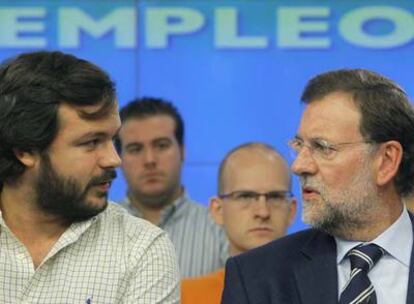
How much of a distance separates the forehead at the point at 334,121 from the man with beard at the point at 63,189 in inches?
23.1

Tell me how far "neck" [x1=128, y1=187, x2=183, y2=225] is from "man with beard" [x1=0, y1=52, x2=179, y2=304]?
224 cm

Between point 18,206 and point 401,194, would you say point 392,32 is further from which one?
point 18,206

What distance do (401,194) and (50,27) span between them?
355 cm

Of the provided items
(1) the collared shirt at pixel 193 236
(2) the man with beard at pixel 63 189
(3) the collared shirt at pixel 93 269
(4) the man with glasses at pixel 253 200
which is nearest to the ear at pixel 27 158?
(2) the man with beard at pixel 63 189

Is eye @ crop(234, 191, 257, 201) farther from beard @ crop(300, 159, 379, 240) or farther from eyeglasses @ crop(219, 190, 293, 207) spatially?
beard @ crop(300, 159, 379, 240)

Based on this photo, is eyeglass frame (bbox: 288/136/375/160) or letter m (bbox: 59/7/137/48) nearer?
→ eyeglass frame (bbox: 288/136/375/160)

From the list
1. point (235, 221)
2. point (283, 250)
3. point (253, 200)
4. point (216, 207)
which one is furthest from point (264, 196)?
point (283, 250)

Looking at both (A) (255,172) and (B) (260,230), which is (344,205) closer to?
(B) (260,230)

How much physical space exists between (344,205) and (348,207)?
15mm

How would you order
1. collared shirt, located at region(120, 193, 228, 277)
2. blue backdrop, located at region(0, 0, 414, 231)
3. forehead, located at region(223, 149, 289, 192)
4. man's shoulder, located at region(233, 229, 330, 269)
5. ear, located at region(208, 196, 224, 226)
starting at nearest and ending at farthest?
man's shoulder, located at region(233, 229, 330, 269) < forehead, located at region(223, 149, 289, 192) < ear, located at region(208, 196, 224, 226) < collared shirt, located at region(120, 193, 228, 277) < blue backdrop, located at region(0, 0, 414, 231)

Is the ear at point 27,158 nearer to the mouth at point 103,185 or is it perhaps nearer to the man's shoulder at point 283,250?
the mouth at point 103,185

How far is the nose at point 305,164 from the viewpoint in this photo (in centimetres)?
370

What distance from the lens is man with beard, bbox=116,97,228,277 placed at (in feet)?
19.4

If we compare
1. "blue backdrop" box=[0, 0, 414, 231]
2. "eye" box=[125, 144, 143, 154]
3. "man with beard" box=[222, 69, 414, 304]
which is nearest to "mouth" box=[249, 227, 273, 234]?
"man with beard" box=[222, 69, 414, 304]
